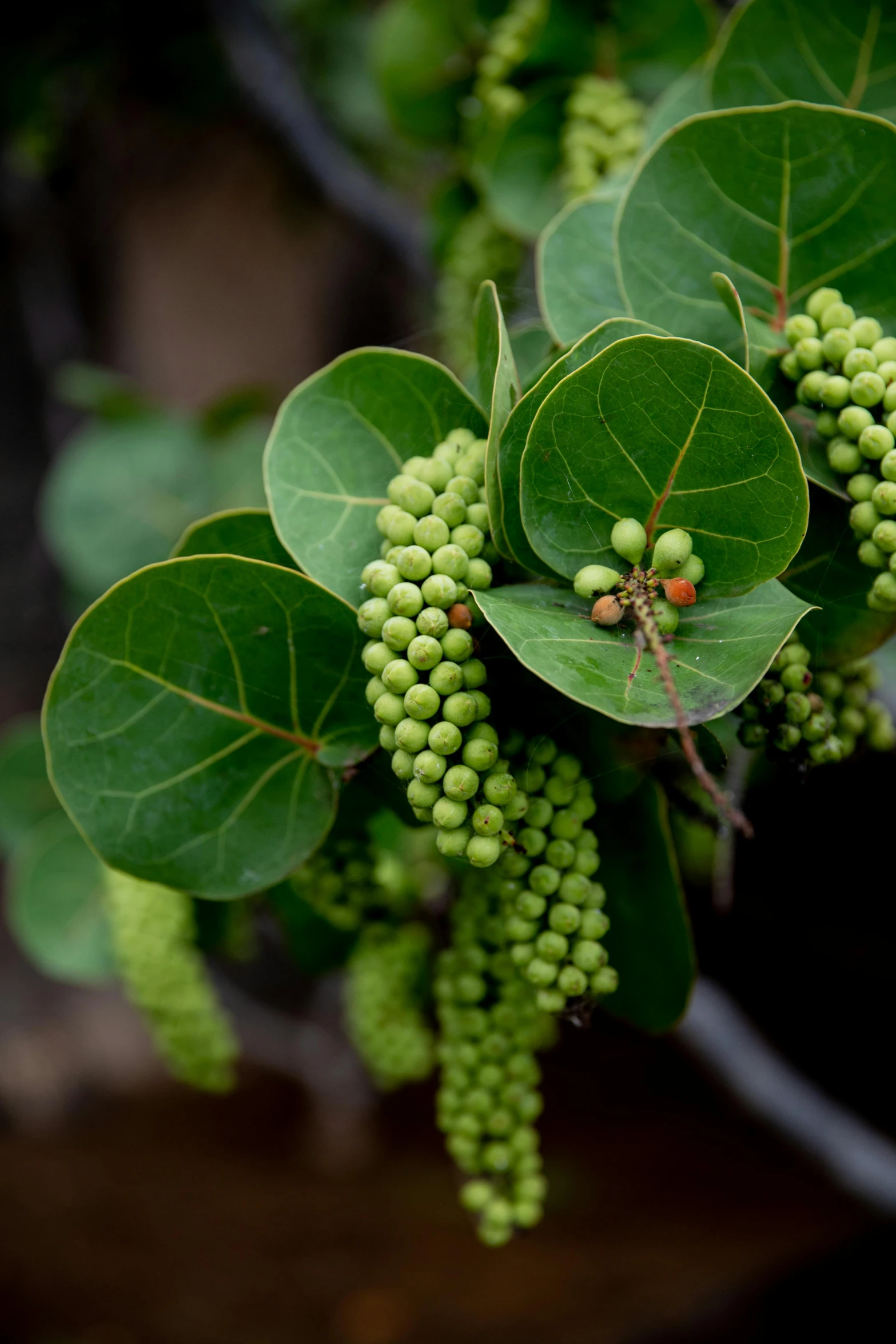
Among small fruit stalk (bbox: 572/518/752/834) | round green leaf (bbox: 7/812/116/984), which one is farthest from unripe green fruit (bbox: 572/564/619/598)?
round green leaf (bbox: 7/812/116/984)

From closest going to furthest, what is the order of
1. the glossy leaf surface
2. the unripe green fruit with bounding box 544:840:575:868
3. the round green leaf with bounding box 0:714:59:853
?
the unripe green fruit with bounding box 544:840:575:868 → the glossy leaf surface → the round green leaf with bounding box 0:714:59:853

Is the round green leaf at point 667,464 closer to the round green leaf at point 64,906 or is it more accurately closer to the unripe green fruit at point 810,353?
the unripe green fruit at point 810,353

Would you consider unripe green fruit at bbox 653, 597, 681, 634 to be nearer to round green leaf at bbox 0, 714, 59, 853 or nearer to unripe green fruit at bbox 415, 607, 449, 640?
unripe green fruit at bbox 415, 607, 449, 640

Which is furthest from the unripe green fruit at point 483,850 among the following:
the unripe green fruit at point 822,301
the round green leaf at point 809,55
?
the round green leaf at point 809,55

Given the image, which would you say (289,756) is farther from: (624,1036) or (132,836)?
(624,1036)

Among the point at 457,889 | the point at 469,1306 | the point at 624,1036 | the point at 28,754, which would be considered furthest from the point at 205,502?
the point at 469,1306

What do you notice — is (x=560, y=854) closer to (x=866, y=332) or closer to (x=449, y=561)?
(x=449, y=561)
